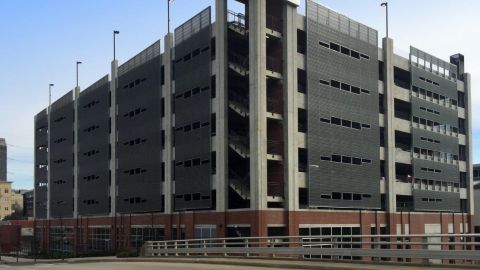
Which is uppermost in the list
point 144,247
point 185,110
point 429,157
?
point 185,110

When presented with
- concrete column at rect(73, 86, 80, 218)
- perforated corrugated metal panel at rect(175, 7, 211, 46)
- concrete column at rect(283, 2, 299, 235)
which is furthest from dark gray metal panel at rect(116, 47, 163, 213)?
concrete column at rect(283, 2, 299, 235)

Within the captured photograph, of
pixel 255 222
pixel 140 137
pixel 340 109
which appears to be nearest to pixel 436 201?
pixel 340 109

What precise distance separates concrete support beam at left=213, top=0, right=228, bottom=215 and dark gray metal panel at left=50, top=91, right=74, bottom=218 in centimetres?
3459

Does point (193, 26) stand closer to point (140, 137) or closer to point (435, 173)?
point (140, 137)

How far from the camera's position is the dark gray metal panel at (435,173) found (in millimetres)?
58469

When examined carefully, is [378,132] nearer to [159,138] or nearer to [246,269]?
[159,138]

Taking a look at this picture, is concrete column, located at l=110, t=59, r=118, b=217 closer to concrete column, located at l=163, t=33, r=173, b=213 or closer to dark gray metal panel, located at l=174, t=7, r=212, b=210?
concrete column, located at l=163, t=33, r=173, b=213

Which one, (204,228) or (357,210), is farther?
(357,210)

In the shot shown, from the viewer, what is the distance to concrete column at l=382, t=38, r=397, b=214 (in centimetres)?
5450

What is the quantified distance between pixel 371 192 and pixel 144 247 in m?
22.9

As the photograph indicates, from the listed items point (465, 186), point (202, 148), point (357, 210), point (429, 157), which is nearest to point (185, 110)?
point (202, 148)

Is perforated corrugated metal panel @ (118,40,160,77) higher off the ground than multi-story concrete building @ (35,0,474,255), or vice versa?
perforated corrugated metal panel @ (118,40,160,77)

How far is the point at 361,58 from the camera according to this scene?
52.4 meters

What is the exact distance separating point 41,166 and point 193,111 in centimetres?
4586
